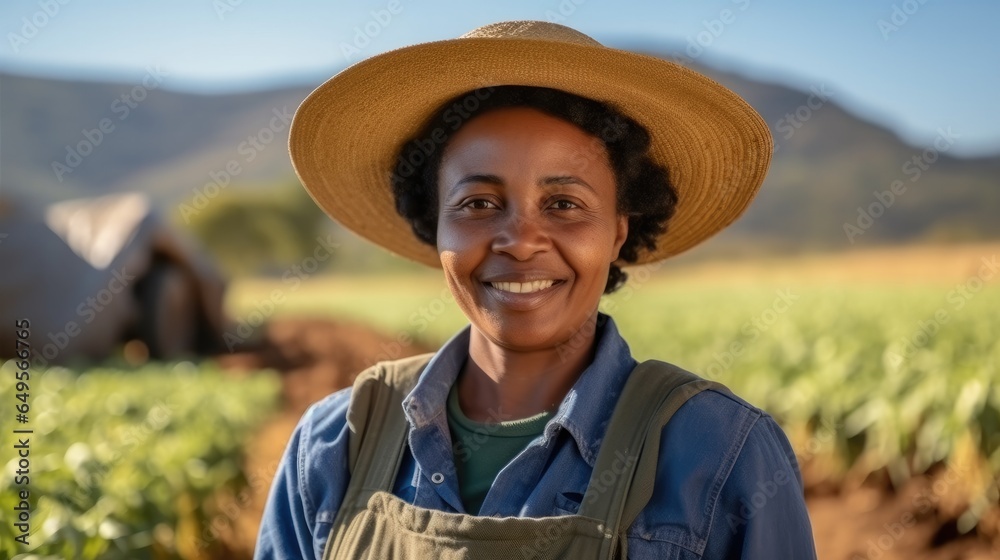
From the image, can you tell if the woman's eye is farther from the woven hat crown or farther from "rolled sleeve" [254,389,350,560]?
"rolled sleeve" [254,389,350,560]

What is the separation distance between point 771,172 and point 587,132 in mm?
82490

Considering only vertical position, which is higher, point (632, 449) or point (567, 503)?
point (632, 449)

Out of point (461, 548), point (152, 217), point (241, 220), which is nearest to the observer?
point (461, 548)

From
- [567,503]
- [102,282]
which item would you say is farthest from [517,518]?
[102,282]

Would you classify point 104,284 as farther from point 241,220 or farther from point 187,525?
point 241,220

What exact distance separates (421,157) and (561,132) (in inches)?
18.7

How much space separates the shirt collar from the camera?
67.9 inches

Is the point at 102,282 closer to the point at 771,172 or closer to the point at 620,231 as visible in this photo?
the point at 620,231

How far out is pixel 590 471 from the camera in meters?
1.69

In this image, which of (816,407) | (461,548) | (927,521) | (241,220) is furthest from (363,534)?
(241,220)

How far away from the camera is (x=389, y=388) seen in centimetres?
199

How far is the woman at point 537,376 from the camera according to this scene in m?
1.60

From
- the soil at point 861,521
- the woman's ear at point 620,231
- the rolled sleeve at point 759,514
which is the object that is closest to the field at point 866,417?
the soil at point 861,521

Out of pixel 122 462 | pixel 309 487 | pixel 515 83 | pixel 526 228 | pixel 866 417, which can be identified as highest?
pixel 515 83
